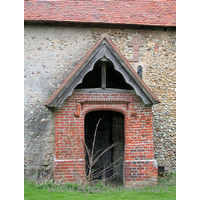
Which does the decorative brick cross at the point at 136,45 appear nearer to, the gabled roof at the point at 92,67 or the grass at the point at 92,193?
the gabled roof at the point at 92,67

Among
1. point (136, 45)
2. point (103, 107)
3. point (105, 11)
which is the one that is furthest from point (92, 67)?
point (105, 11)

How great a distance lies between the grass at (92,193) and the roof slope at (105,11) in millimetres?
6060

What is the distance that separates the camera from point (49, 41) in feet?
28.1

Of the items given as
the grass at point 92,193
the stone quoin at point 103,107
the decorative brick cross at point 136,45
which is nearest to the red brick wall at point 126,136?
the stone quoin at point 103,107

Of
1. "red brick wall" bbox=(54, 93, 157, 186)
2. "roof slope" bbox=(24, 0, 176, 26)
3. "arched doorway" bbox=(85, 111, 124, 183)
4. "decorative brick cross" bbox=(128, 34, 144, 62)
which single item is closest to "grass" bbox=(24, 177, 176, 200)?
"red brick wall" bbox=(54, 93, 157, 186)

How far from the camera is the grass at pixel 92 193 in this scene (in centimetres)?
540

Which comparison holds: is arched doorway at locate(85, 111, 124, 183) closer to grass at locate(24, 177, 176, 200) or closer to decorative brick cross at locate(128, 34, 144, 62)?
grass at locate(24, 177, 176, 200)

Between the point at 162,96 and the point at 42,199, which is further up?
the point at 162,96

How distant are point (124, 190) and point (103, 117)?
322cm

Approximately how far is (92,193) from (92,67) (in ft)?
11.4

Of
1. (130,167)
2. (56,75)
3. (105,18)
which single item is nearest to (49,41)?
(56,75)

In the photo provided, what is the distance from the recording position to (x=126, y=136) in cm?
654

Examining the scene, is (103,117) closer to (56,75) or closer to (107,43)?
(56,75)

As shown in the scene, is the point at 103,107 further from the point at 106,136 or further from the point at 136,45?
the point at 136,45
